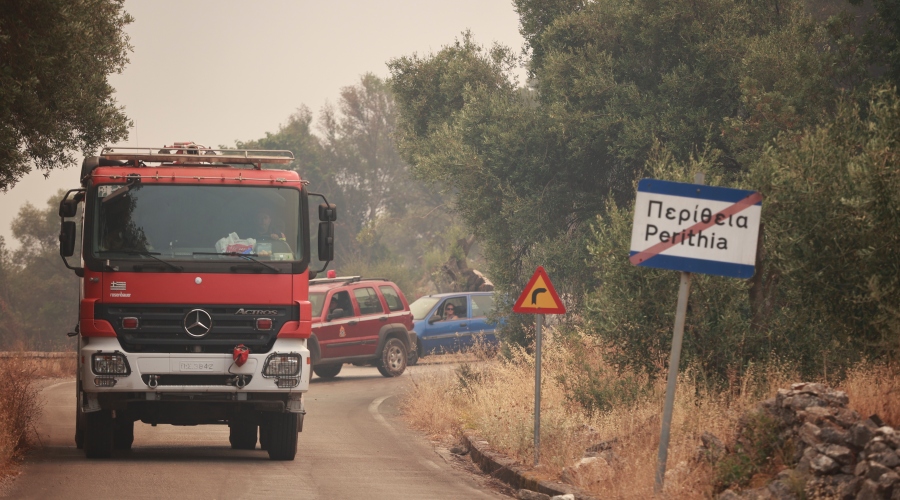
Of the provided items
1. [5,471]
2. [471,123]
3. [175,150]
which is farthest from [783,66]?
[5,471]

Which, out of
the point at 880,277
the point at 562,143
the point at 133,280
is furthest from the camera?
the point at 562,143

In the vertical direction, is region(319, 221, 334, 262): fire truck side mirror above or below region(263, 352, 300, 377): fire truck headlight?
above

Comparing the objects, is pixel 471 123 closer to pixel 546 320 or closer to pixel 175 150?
pixel 546 320

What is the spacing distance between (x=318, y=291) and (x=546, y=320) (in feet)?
17.5

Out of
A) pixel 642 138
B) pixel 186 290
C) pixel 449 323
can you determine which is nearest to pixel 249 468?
pixel 186 290

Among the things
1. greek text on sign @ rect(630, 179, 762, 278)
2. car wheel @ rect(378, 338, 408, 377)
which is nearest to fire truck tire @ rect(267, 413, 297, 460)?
greek text on sign @ rect(630, 179, 762, 278)

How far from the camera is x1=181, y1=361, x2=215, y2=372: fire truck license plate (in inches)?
432

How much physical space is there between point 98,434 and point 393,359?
14012mm

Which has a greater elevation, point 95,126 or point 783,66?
point 783,66

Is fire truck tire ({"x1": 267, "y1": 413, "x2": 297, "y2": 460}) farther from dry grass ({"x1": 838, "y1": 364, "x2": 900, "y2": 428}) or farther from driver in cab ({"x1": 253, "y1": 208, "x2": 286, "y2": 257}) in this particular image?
dry grass ({"x1": 838, "y1": 364, "x2": 900, "y2": 428})

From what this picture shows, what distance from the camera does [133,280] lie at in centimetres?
1094

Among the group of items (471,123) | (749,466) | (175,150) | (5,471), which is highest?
(471,123)

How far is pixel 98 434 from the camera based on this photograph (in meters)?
11.5

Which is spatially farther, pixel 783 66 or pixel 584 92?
pixel 584 92
